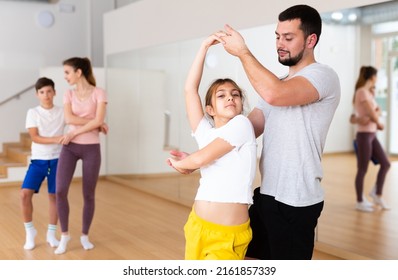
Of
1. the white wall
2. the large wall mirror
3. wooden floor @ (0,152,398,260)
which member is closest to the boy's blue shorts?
wooden floor @ (0,152,398,260)

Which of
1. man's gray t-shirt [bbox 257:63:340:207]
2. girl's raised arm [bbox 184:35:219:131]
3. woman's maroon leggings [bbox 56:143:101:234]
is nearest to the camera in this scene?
man's gray t-shirt [bbox 257:63:340:207]

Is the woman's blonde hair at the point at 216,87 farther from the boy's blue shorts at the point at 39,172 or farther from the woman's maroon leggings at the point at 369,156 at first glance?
the woman's maroon leggings at the point at 369,156

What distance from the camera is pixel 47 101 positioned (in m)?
4.06

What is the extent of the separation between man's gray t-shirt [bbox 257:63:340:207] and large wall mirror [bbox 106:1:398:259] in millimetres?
1915

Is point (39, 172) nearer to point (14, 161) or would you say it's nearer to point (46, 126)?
point (46, 126)

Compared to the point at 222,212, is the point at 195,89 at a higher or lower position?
higher

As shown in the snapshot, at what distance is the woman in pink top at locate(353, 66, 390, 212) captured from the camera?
17.2ft

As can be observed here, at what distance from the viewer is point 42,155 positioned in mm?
3967

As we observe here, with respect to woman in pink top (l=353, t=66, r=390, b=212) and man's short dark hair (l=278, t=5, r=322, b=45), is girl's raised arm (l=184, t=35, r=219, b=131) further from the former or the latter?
woman in pink top (l=353, t=66, r=390, b=212)

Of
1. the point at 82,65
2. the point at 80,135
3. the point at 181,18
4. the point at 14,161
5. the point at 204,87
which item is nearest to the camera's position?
the point at 80,135

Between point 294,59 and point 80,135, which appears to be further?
point 80,135

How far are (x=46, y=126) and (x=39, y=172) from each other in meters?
0.34

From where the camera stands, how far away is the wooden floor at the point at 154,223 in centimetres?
387

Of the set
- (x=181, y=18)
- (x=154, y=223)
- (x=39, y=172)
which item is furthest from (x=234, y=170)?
(x=181, y=18)
